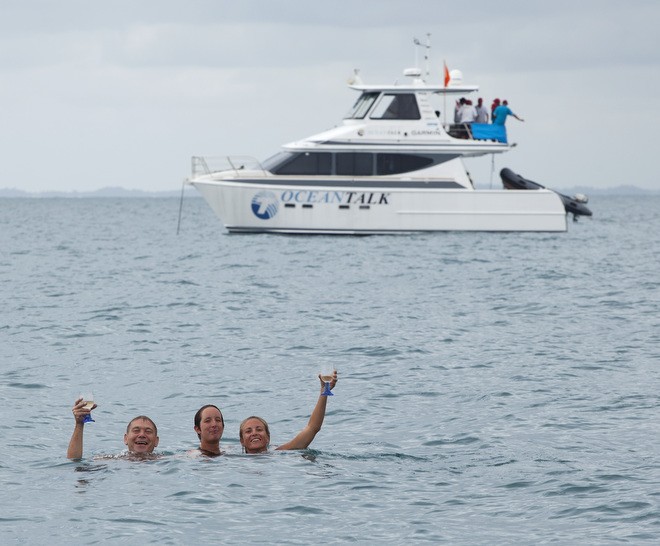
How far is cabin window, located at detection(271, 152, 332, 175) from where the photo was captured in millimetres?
32969

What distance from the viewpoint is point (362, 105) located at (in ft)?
110

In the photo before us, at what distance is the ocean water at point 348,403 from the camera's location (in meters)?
7.56

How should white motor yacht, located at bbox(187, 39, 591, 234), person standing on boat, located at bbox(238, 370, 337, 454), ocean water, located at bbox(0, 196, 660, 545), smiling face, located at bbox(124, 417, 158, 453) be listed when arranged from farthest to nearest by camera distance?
white motor yacht, located at bbox(187, 39, 591, 234) → person standing on boat, located at bbox(238, 370, 337, 454) → smiling face, located at bbox(124, 417, 158, 453) → ocean water, located at bbox(0, 196, 660, 545)

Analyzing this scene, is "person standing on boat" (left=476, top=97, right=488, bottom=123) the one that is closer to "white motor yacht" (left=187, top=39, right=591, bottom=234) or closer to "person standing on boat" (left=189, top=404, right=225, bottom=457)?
"white motor yacht" (left=187, top=39, right=591, bottom=234)

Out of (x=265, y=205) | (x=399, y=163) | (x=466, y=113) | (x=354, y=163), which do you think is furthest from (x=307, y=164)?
(x=466, y=113)

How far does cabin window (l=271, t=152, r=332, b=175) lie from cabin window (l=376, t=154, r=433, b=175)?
149 centimetres

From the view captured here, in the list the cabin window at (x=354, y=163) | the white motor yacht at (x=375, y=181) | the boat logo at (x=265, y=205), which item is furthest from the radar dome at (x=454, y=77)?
the boat logo at (x=265, y=205)

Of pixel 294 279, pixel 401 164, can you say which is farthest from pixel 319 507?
pixel 401 164

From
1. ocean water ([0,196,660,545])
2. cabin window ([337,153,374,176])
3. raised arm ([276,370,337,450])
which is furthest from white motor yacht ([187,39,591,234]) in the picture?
raised arm ([276,370,337,450])

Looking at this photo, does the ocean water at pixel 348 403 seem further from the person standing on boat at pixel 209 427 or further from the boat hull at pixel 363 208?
the boat hull at pixel 363 208

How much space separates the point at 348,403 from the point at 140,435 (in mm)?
3651

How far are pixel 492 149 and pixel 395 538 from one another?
2744 cm

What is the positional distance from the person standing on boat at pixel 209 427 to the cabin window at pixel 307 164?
24.4 metres

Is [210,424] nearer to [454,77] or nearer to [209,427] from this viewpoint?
[209,427]
